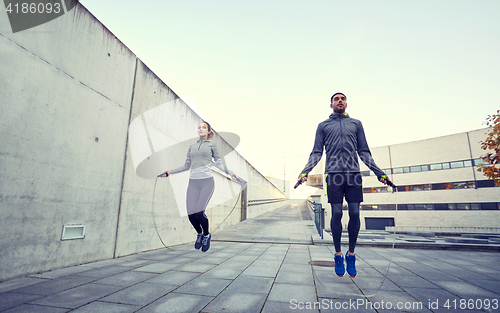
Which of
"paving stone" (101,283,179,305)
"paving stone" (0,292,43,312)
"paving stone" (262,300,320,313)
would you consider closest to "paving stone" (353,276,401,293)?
"paving stone" (262,300,320,313)

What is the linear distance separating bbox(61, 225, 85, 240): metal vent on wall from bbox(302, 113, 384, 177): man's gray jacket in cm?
343

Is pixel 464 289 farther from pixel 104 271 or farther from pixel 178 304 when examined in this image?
pixel 104 271

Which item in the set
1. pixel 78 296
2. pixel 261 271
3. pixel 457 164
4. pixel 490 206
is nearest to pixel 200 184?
pixel 261 271

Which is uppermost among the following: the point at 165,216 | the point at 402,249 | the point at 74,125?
the point at 74,125

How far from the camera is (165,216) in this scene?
607 cm

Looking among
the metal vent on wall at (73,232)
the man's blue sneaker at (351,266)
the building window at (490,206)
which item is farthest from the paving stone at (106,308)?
the building window at (490,206)

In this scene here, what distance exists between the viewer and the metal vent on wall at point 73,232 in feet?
11.3

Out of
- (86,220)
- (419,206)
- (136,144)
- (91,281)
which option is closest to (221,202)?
(136,144)

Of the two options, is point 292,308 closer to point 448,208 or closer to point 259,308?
point 259,308

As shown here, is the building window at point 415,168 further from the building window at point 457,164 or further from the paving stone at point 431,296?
the paving stone at point 431,296

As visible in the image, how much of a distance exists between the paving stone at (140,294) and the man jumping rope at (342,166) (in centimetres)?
198

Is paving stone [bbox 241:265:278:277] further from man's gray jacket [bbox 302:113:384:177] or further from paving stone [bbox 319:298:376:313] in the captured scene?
man's gray jacket [bbox 302:113:384:177]

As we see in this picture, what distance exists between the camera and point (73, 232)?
3.57 metres

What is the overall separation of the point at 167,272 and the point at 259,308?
1.75m
